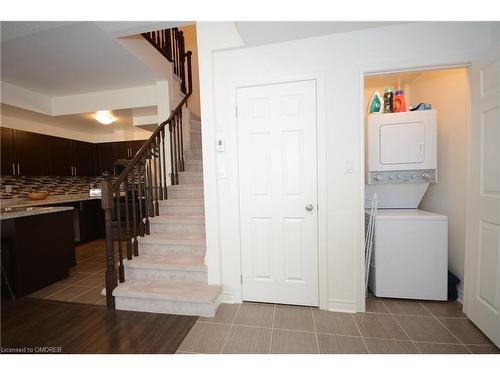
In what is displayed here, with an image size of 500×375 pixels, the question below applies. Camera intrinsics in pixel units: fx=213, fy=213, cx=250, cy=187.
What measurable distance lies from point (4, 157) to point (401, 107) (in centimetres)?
562

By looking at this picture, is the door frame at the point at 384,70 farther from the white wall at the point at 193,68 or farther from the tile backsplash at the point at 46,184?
the tile backsplash at the point at 46,184

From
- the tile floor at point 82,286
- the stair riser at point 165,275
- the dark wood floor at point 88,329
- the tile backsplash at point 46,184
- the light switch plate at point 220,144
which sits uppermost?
the light switch plate at point 220,144

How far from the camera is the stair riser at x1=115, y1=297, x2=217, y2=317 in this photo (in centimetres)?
187

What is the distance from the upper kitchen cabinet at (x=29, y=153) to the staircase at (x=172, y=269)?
2780 mm

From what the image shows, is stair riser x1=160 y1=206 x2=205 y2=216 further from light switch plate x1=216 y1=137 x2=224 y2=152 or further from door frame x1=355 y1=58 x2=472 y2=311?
door frame x1=355 y1=58 x2=472 y2=311

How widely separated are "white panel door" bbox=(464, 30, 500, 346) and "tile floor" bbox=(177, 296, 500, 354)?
0.22m

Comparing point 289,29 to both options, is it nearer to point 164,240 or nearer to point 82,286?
point 164,240

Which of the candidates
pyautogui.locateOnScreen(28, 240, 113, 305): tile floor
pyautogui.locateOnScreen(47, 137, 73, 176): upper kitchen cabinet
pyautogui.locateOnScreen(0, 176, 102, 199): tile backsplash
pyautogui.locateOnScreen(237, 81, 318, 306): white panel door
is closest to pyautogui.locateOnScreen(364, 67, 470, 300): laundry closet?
pyautogui.locateOnScreen(237, 81, 318, 306): white panel door

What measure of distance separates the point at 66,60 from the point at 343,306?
13.3ft

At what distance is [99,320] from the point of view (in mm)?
1846

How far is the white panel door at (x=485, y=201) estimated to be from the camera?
1.46 m

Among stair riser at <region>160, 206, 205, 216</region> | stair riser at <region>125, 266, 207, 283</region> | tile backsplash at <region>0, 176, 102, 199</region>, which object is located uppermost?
tile backsplash at <region>0, 176, 102, 199</region>

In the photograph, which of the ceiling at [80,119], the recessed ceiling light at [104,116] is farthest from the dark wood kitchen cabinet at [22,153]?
the recessed ceiling light at [104,116]
